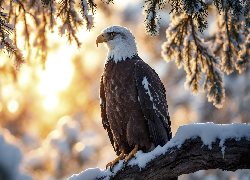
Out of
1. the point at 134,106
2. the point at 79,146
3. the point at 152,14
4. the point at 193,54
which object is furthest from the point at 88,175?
the point at 79,146

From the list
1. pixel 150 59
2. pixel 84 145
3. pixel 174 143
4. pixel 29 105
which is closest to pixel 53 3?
pixel 174 143

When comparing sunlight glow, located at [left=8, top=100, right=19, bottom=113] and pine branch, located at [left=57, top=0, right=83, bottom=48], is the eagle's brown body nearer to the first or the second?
pine branch, located at [left=57, top=0, right=83, bottom=48]

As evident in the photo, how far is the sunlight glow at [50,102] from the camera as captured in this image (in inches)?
539

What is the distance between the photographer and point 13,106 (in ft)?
48.6

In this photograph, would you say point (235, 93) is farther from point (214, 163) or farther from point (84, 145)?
point (214, 163)

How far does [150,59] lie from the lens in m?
12.6

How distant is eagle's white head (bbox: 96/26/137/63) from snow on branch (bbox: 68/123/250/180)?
1.78 metres

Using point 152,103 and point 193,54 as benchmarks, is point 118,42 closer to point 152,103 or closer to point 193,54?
point 152,103

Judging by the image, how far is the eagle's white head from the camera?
4426 millimetres

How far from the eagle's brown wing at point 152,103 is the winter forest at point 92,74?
71 centimetres

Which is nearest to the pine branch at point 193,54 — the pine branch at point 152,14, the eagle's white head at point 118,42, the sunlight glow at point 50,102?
the eagle's white head at point 118,42

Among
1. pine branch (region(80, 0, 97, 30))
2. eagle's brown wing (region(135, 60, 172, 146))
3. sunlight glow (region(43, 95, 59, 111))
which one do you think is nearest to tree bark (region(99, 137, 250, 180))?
eagle's brown wing (region(135, 60, 172, 146))

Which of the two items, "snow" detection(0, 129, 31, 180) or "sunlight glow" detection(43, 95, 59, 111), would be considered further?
"sunlight glow" detection(43, 95, 59, 111)

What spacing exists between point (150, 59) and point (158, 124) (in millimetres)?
8665
